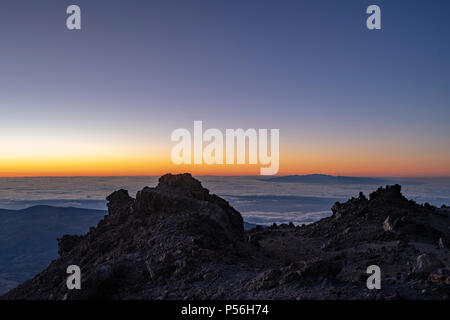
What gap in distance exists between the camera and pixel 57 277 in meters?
18.0

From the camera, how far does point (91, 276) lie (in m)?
13.0

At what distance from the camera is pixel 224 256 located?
15586mm

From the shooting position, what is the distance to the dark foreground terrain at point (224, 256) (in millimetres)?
11062

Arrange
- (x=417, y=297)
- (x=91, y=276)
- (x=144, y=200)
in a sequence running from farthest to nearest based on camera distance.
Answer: (x=144, y=200) → (x=91, y=276) → (x=417, y=297)

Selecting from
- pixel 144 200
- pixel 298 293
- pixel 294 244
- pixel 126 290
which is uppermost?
pixel 144 200

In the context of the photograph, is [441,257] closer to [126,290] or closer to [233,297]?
[233,297]

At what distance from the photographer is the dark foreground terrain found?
436 inches

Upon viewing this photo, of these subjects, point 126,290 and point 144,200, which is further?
point 144,200

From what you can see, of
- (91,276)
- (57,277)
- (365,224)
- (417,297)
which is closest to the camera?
(417,297)
